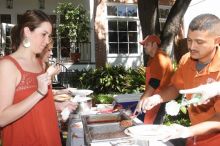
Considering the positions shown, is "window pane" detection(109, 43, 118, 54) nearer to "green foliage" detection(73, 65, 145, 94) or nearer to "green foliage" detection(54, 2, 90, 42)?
"green foliage" detection(54, 2, 90, 42)

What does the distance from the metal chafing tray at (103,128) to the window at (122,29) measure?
1190cm

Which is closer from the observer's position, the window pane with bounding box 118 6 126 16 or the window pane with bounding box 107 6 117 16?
the window pane with bounding box 107 6 117 16

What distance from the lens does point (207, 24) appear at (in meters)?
2.13

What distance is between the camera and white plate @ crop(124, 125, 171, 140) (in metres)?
1.83

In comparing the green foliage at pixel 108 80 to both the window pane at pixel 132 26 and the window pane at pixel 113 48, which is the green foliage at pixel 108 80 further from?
the window pane at pixel 132 26

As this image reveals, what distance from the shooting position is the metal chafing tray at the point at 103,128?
7.47 feet

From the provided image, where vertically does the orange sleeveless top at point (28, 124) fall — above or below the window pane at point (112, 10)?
below

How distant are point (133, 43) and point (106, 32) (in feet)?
4.97

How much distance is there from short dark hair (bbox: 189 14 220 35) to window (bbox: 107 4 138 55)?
41.2ft

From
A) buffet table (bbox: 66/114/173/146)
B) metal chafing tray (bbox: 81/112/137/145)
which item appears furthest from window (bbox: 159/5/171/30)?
metal chafing tray (bbox: 81/112/137/145)

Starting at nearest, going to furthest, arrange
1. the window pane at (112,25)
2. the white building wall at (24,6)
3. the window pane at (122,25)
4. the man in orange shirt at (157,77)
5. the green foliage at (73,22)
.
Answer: the man in orange shirt at (157,77)
the green foliage at (73,22)
the white building wall at (24,6)
the window pane at (112,25)
the window pane at (122,25)

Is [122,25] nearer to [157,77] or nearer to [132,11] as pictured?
[132,11]

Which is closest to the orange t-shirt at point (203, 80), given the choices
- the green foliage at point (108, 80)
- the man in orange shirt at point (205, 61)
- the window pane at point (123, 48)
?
the man in orange shirt at point (205, 61)

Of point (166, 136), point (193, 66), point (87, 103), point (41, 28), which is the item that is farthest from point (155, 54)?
point (166, 136)
